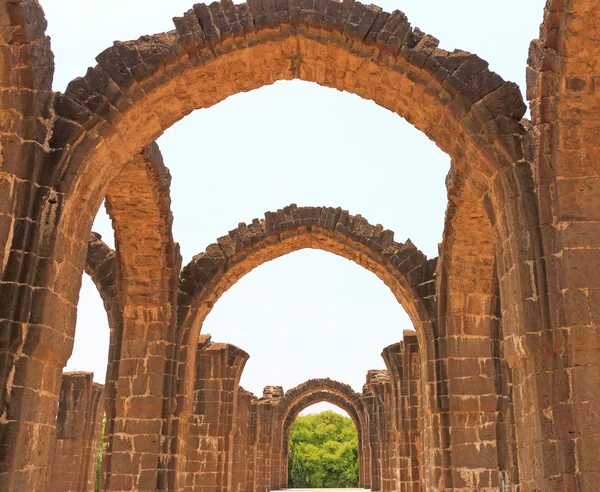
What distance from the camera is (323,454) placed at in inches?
1658

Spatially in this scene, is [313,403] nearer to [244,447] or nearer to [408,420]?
[244,447]

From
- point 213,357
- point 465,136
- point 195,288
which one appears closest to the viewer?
point 465,136

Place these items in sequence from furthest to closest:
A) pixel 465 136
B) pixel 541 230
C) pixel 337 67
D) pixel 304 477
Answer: pixel 304 477 → pixel 337 67 → pixel 465 136 → pixel 541 230

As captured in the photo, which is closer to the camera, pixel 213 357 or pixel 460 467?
pixel 460 467

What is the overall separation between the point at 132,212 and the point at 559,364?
6.53m

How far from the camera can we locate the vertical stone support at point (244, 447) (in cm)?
1970

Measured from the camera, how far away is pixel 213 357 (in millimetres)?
13617

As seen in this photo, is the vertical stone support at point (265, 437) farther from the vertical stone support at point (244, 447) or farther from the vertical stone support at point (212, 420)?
the vertical stone support at point (212, 420)

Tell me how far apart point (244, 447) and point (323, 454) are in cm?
2296

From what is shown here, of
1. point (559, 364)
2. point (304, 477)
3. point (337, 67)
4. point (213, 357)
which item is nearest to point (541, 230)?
point (559, 364)

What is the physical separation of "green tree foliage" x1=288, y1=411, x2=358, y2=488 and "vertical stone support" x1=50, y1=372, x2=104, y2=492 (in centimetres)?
2741

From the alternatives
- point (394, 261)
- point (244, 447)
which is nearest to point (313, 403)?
point (244, 447)

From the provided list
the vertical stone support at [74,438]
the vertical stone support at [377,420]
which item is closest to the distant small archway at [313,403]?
the vertical stone support at [377,420]

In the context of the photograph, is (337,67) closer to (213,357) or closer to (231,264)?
(231,264)
